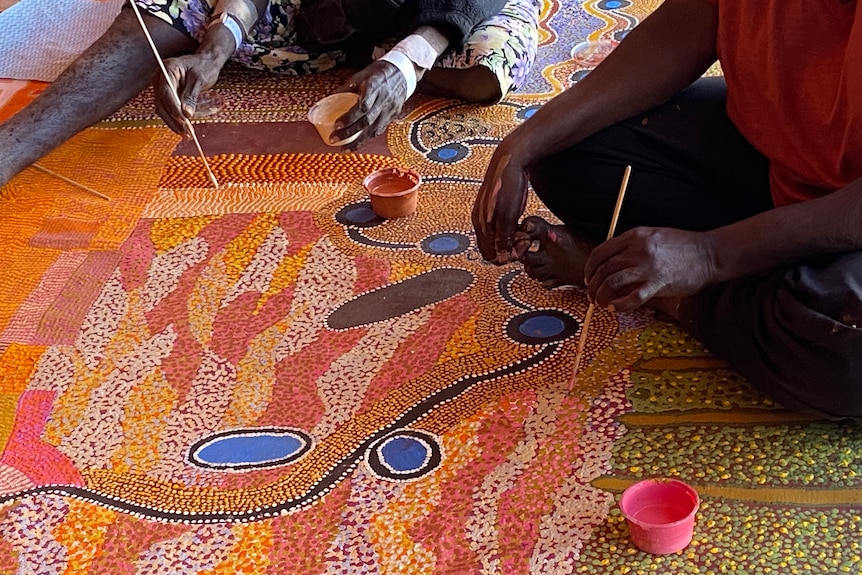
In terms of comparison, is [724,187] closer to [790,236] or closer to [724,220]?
[724,220]

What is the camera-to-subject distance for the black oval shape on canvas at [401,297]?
1.65 m

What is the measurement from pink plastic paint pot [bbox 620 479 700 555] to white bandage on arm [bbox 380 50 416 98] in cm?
117

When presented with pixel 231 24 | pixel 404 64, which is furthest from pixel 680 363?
pixel 231 24

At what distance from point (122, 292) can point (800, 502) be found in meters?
1.25

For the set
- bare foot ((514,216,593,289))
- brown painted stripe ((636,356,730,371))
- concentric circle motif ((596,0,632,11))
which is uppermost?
concentric circle motif ((596,0,632,11))

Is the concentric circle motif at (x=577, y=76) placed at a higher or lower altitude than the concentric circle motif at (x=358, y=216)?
higher

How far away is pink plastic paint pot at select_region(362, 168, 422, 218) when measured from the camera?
6.25 feet

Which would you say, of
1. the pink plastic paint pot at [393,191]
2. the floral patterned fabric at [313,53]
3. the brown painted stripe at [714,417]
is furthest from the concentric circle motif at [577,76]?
the brown painted stripe at [714,417]

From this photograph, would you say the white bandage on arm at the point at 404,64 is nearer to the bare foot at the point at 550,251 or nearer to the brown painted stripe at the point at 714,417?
the bare foot at the point at 550,251

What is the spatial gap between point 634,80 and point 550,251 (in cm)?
32

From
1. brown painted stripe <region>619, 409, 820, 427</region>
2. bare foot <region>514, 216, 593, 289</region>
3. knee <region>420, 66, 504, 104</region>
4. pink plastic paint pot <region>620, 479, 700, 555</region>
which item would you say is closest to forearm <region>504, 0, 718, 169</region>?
bare foot <region>514, 216, 593, 289</region>

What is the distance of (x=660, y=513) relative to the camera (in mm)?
1209

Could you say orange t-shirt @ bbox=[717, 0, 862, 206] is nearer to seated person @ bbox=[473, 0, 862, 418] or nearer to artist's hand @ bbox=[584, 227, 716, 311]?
seated person @ bbox=[473, 0, 862, 418]

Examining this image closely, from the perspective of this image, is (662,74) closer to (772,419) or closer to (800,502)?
(772,419)
